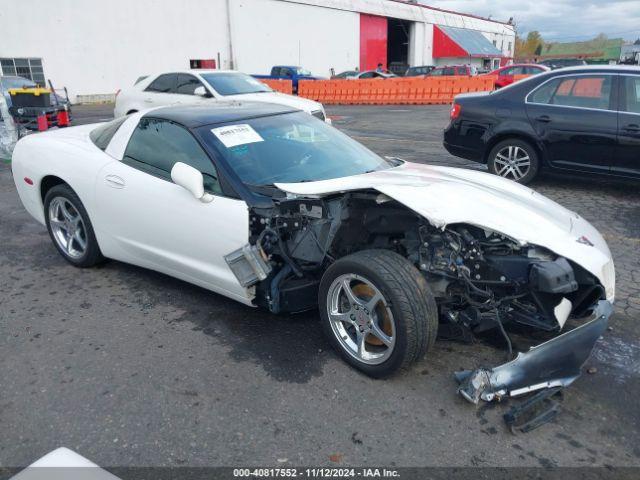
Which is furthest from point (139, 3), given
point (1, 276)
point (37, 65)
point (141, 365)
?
point (141, 365)

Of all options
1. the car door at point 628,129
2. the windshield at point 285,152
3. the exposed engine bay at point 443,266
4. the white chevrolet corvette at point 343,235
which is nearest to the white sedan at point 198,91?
the car door at point 628,129

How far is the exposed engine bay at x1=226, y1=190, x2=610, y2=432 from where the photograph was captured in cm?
273

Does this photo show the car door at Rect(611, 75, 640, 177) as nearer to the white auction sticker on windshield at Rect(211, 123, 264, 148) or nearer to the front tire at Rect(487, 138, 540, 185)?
the front tire at Rect(487, 138, 540, 185)

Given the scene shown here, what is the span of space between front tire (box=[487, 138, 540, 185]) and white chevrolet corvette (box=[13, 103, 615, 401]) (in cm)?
351

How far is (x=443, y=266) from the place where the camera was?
9.60 feet

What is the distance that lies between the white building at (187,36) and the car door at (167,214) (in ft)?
77.5

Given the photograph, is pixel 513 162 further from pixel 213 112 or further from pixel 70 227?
pixel 70 227

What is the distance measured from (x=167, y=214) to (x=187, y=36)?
97.8 feet

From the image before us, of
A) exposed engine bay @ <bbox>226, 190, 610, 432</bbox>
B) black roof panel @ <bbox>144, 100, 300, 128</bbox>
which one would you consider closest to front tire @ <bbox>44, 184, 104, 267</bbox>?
black roof panel @ <bbox>144, 100, 300, 128</bbox>

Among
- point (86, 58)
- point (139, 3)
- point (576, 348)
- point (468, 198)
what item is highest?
point (139, 3)

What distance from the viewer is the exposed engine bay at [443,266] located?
2727 millimetres

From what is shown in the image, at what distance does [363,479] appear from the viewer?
2336 millimetres

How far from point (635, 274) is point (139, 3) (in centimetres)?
2885

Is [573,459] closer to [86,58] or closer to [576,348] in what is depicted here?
[576,348]
